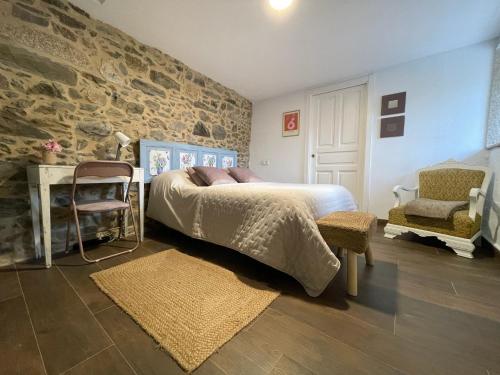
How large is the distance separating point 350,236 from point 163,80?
2.86 m

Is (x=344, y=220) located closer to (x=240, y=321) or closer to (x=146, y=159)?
(x=240, y=321)

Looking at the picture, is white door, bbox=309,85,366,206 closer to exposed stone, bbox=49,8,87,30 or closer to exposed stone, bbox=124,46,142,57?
exposed stone, bbox=124,46,142,57

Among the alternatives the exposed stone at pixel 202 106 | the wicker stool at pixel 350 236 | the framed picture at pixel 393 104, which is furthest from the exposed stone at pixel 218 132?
the wicker stool at pixel 350 236

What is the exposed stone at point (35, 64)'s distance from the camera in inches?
61.9

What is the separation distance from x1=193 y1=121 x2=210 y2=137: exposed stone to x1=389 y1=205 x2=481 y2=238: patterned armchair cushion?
9.38ft

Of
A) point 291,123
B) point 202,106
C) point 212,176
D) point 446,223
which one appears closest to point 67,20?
point 202,106

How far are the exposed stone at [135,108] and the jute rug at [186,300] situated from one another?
1.73 metres

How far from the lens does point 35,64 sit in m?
1.70

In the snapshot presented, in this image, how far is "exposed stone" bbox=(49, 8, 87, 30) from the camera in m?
1.80

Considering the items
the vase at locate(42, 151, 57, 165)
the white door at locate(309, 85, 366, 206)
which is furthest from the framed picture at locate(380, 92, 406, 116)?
the vase at locate(42, 151, 57, 165)

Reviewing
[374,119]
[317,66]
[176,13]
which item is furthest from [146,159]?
[374,119]

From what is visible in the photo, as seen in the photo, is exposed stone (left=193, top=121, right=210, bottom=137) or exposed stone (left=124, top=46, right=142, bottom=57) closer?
exposed stone (left=124, top=46, right=142, bottom=57)

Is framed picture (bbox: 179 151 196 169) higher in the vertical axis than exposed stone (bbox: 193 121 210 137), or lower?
lower

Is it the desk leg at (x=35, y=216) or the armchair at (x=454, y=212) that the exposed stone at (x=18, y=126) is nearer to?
the desk leg at (x=35, y=216)
